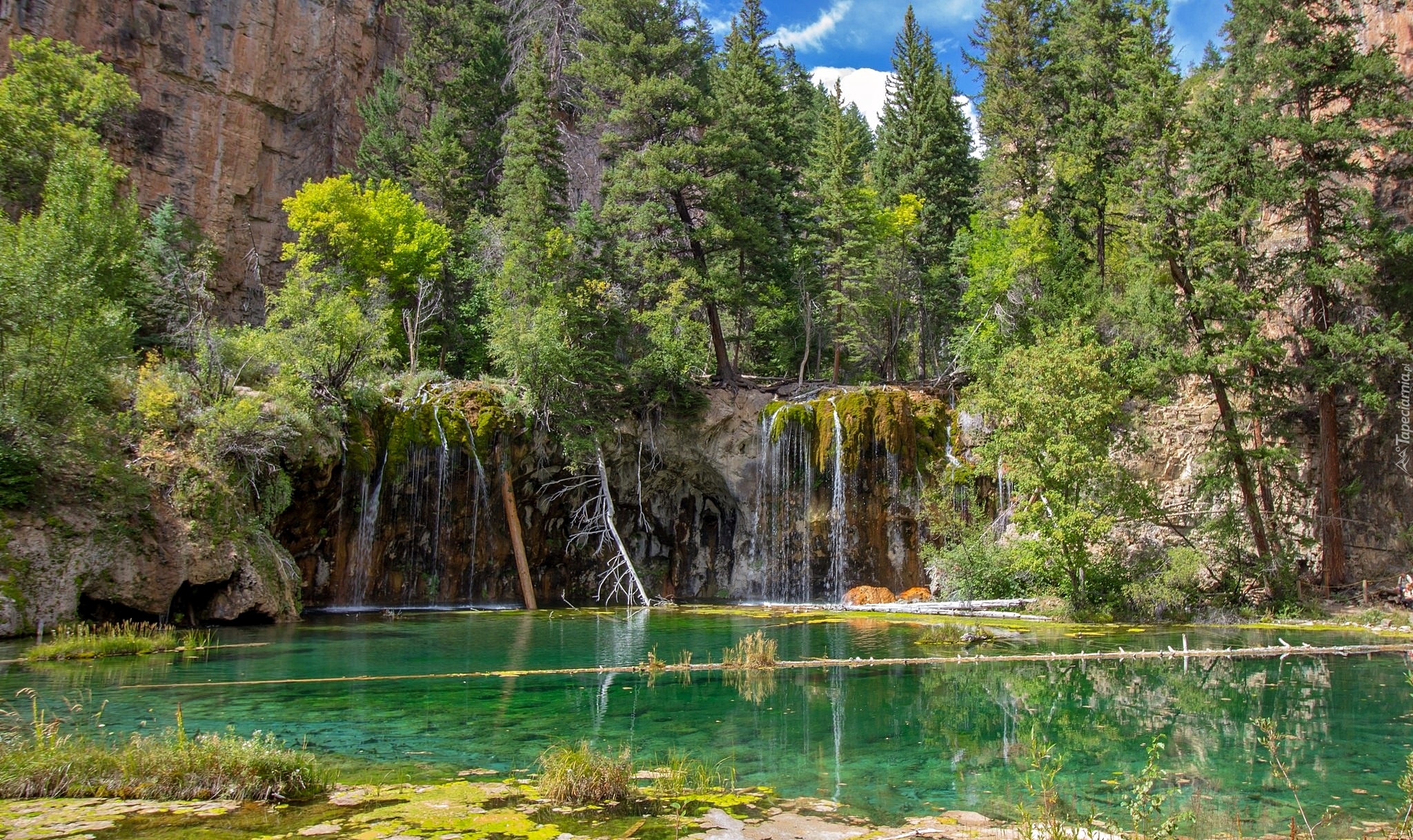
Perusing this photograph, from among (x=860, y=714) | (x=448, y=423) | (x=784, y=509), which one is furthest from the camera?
(x=784, y=509)

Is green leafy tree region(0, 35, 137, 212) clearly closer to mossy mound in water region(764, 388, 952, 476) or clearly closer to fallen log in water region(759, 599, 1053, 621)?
mossy mound in water region(764, 388, 952, 476)

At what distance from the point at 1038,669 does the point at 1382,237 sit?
15.9m

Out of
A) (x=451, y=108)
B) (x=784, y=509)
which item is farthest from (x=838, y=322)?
(x=451, y=108)

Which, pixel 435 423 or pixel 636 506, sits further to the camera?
pixel 636 506

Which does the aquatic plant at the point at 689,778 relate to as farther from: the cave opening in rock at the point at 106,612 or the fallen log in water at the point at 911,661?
the cave opening in rock at the point at 106,612

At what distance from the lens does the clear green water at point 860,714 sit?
23.5ft

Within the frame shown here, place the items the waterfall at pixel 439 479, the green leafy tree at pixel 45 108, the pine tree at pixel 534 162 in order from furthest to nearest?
the pine tree at pixel 534 162
the green leafy tree at pixel 45 108
the waterfall at pixel 439 479

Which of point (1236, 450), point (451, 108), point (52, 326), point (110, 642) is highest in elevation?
point (451, 108)

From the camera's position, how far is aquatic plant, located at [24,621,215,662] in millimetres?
13047

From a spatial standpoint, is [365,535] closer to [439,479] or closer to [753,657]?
[439,479]

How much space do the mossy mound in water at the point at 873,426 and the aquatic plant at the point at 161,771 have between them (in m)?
23.1

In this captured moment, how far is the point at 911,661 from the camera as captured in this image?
13742mm

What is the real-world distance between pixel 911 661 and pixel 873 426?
1525 centimetres

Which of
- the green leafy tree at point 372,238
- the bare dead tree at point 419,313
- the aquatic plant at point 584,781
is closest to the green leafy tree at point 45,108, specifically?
the green leafy tree at point 372,238
